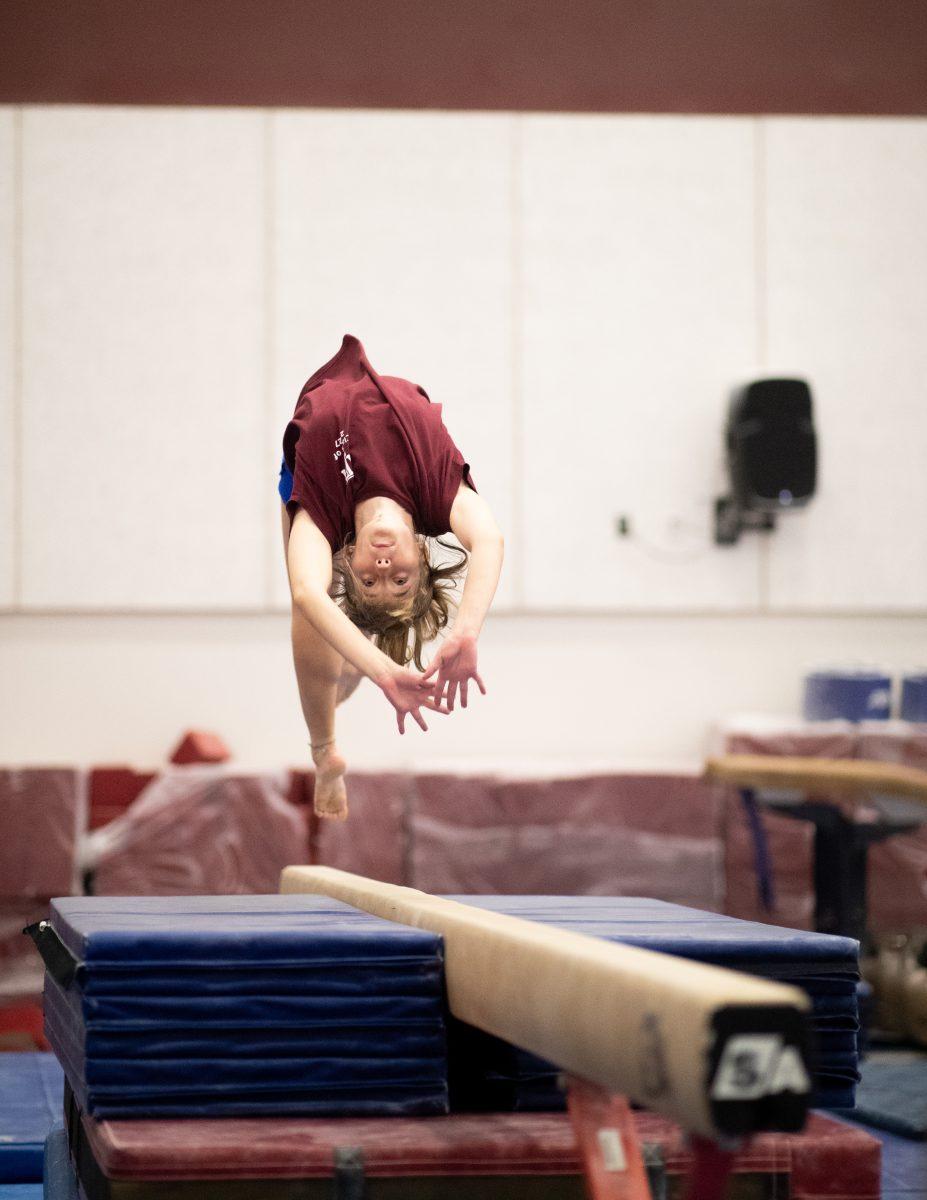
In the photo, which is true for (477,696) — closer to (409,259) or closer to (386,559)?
(409,259)

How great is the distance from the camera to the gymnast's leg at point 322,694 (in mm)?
3602

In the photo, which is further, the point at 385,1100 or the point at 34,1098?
the point at 34,1098

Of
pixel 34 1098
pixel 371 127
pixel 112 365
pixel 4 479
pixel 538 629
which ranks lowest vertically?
pixel 34 1098

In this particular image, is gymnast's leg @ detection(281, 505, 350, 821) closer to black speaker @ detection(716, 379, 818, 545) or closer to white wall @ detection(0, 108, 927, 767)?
white wall @ detection(0, 108, 927, 767)

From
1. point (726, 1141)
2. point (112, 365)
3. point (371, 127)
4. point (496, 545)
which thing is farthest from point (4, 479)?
point (726, 1141)

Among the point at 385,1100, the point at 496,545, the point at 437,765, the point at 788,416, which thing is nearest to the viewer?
the point at 385,1100

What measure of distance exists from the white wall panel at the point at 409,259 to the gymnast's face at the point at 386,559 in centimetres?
327

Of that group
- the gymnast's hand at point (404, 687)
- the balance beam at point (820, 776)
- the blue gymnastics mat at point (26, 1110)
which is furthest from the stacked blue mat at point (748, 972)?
the balance beam at point (820, 776)

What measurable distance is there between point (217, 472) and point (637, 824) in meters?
2.36

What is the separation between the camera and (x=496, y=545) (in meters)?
3.31

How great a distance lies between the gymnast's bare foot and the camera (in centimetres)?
376

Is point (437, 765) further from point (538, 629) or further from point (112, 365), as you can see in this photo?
point (112, 365)

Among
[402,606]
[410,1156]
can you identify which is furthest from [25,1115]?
[410,1156]

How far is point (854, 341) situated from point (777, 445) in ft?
2.43
